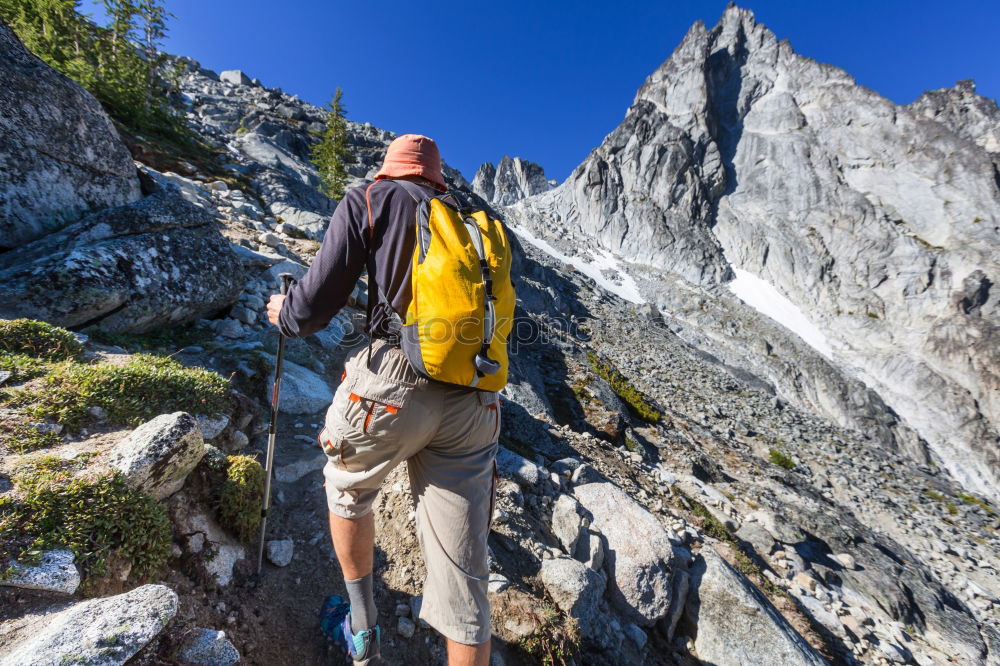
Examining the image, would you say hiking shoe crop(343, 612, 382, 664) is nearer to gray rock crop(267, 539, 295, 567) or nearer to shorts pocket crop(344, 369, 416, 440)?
gray rock crop(267, 539, 295, 567)

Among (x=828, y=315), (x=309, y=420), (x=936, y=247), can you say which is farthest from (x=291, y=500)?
(x=936, y=247)

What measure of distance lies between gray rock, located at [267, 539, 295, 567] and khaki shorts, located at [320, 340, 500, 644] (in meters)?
1.62

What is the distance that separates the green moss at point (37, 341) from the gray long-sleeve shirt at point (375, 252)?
4031 mm

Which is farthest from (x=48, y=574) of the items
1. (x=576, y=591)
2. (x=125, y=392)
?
(x=576, y=591)

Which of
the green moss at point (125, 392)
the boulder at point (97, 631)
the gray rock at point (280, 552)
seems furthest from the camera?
the gray rock at point (280, 552)

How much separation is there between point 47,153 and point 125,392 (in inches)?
224

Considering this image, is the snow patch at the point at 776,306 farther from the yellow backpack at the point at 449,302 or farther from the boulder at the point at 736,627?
the yellow backpack at the point at 449,302

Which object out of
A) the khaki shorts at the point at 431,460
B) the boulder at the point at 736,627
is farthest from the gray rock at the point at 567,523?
the khaki shorts at the point at 431,460

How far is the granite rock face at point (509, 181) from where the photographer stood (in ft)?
369

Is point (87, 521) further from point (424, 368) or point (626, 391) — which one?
point (626, 391)

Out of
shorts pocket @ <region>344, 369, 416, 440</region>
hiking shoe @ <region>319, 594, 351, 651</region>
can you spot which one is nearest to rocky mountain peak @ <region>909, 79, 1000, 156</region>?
shorts pocket @ <region>344, 369, 416, 440</region>

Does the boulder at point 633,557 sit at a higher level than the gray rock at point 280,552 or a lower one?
higher

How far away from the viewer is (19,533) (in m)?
2.07

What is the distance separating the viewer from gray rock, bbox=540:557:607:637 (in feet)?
14.2
